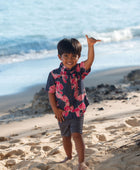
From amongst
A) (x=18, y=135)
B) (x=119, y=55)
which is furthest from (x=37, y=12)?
(x=18, y=135)

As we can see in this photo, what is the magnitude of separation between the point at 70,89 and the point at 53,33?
18441 millimetres

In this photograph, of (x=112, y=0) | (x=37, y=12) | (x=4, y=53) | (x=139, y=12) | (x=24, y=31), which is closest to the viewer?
(x=4, y=53)

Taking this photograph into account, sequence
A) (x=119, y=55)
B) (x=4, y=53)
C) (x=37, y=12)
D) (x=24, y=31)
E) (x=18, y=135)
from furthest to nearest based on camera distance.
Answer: (x=37, y=12), (x=24, y=31), (x=4, y=53), (x=119, y=55), (x=18, y=135)

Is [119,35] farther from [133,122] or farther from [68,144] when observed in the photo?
[68,144]

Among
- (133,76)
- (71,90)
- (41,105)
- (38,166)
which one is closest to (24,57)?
(133,76)

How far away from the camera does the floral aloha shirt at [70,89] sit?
107 inches

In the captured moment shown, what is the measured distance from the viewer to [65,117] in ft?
9.11

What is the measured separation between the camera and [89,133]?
4098 millimetres

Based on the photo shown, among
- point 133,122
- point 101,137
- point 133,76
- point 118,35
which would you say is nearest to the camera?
point 101,137

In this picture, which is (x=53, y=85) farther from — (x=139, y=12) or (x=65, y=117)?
(x=139, y=12)

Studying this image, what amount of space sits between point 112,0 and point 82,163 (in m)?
31.0

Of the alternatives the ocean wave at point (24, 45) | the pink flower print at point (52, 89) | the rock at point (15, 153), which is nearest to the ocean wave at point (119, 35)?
the ocean wave at point (24, 45)

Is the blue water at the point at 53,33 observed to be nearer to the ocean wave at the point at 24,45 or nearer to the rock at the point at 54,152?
the ocean wave at the point at 24,45

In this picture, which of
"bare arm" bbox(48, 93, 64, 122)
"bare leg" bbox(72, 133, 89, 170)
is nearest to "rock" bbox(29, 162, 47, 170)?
"bare leg" bbox(72, 133, 89, 170)
